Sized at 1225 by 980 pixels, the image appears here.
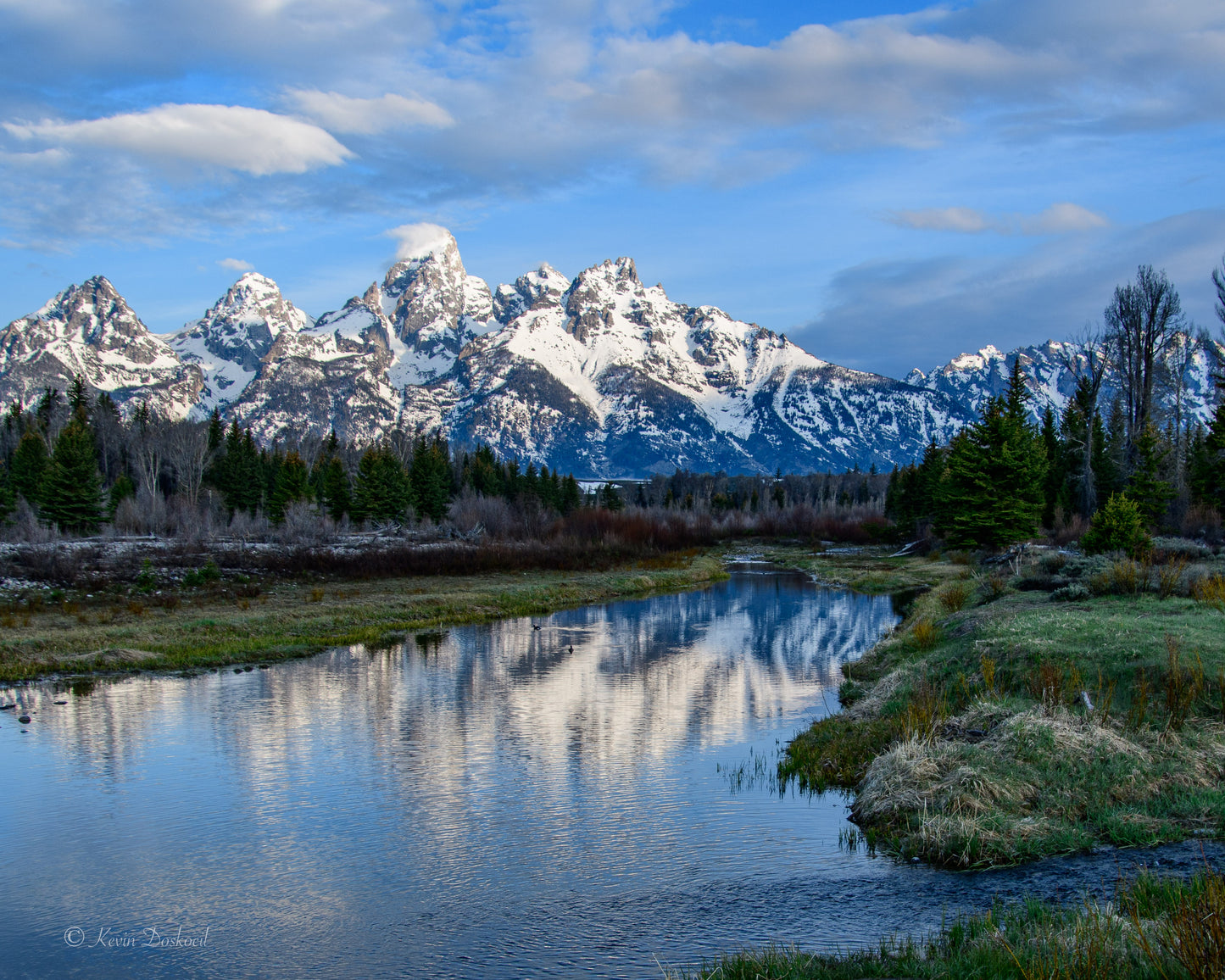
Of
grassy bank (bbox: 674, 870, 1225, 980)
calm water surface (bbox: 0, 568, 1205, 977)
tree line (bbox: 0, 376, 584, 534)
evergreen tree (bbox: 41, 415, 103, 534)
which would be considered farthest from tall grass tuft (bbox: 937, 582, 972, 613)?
evergreen tree (bbox: 41, 415, 103, 534)

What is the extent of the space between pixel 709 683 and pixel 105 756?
16.6 meters

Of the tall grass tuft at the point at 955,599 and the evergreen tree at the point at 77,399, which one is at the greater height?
the evergreen tree at the point at 77,399

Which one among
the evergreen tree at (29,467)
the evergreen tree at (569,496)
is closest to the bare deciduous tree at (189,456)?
the evergreen tree at (29,467)

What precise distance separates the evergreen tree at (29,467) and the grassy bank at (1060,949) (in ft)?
274

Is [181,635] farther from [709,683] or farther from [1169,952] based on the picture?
[1169,952]

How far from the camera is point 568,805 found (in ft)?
51.9

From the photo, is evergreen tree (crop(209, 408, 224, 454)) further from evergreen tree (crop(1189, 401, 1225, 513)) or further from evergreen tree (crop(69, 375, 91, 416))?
evergreen tree (crop(1189, 401, 1225, 513))

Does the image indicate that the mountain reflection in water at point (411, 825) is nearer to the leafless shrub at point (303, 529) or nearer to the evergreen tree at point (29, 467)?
the leafless shrub at point (303, 529)

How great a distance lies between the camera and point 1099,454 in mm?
68000

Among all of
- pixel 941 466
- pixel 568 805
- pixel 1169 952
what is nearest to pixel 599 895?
pixel 568 805

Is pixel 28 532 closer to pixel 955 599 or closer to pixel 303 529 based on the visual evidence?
pixel 303 529

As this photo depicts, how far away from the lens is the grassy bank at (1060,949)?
20.1 feet

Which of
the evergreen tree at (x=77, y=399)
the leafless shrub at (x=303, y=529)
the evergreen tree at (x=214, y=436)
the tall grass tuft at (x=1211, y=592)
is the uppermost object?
the evergreen tree at (x=77, y=399)

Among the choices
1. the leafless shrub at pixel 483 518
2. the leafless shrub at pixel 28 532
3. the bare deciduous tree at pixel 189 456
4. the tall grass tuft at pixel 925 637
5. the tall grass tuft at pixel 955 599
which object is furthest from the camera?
the bare deciduous tree at pixel 189 456
